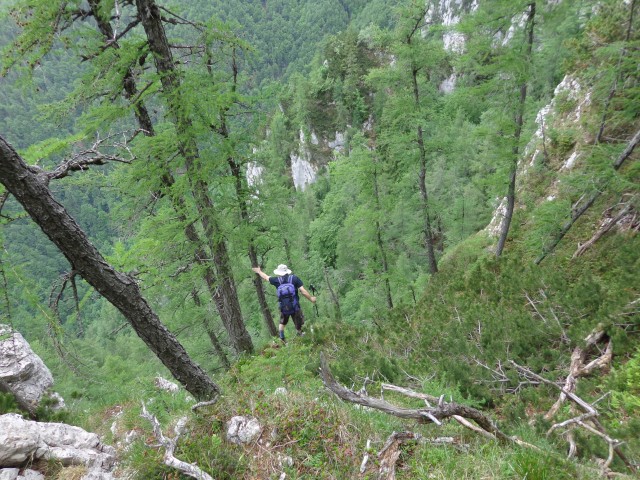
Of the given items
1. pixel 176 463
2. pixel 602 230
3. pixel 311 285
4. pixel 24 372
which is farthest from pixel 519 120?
pixel 24 372

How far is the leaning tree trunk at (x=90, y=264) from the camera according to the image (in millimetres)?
2892

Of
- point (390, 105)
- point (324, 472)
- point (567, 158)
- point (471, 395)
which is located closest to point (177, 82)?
point (324, 472)

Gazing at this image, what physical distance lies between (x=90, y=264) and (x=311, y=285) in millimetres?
5867

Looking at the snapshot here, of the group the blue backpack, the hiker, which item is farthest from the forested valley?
the blue backpack

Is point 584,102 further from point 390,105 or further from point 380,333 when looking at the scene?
point 380,333

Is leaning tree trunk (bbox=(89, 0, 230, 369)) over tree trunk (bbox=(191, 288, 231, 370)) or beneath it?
over

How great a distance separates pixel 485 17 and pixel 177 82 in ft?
23.5

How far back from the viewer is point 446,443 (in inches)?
117

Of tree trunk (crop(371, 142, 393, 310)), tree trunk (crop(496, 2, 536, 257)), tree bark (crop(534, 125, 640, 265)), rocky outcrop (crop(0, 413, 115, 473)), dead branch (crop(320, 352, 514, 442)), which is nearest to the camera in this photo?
dead branch (crop(320, 352, 514, 442))

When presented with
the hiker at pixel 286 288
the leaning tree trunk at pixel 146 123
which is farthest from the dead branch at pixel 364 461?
the leaning tree trunk at pixel 146 123

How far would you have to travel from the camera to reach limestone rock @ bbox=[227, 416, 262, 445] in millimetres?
3383

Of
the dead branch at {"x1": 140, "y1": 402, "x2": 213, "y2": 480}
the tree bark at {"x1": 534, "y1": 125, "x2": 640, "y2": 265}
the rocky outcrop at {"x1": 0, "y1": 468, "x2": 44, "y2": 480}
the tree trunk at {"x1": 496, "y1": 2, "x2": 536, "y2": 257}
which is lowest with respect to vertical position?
the dead branch at {"x1": 140, "y1": 402, "x2": 213, "y2": 480}

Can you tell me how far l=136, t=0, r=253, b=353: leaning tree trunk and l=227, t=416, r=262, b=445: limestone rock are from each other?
3.92 m

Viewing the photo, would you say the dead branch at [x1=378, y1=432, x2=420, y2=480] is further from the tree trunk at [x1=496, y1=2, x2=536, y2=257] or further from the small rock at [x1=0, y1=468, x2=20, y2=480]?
the tree trunk at [x1=496, y1=2, x2=536, y2=257]
